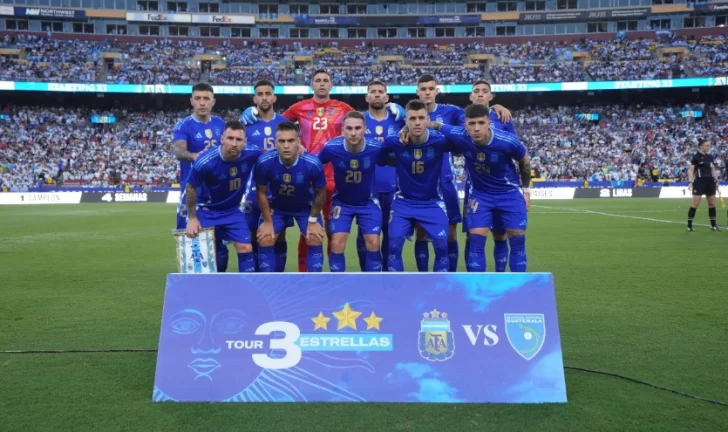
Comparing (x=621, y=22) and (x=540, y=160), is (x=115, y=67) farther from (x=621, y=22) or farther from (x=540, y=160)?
(x=621, y=22)

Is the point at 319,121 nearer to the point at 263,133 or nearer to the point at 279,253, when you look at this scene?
the point at 263,133

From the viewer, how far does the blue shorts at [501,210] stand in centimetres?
654

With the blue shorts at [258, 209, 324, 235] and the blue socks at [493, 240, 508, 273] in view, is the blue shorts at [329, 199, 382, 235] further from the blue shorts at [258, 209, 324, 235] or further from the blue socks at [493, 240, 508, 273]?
the blue socks at [493, 240, 508, 273]

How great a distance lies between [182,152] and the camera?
730 centimetres

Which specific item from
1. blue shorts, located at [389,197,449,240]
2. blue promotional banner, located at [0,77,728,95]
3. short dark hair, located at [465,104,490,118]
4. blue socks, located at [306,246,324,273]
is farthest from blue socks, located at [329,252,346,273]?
blue promotional banner, located at [0,77,728,95]

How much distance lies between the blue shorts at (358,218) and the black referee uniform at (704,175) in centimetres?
1100

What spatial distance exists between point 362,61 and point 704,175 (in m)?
40.2

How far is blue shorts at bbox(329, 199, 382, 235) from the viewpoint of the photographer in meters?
6.64

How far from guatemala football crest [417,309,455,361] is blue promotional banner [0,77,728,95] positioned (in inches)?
1643

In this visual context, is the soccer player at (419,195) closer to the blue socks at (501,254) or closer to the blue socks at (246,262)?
the blue socks at (501,254)

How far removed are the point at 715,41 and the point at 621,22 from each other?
302 inches

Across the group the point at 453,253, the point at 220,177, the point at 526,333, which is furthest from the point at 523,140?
the point at 526,333

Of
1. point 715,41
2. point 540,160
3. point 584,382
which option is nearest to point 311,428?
point 584,382

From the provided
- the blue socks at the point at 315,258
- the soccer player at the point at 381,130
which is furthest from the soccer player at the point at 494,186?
the blue socks at the point at 315,258
